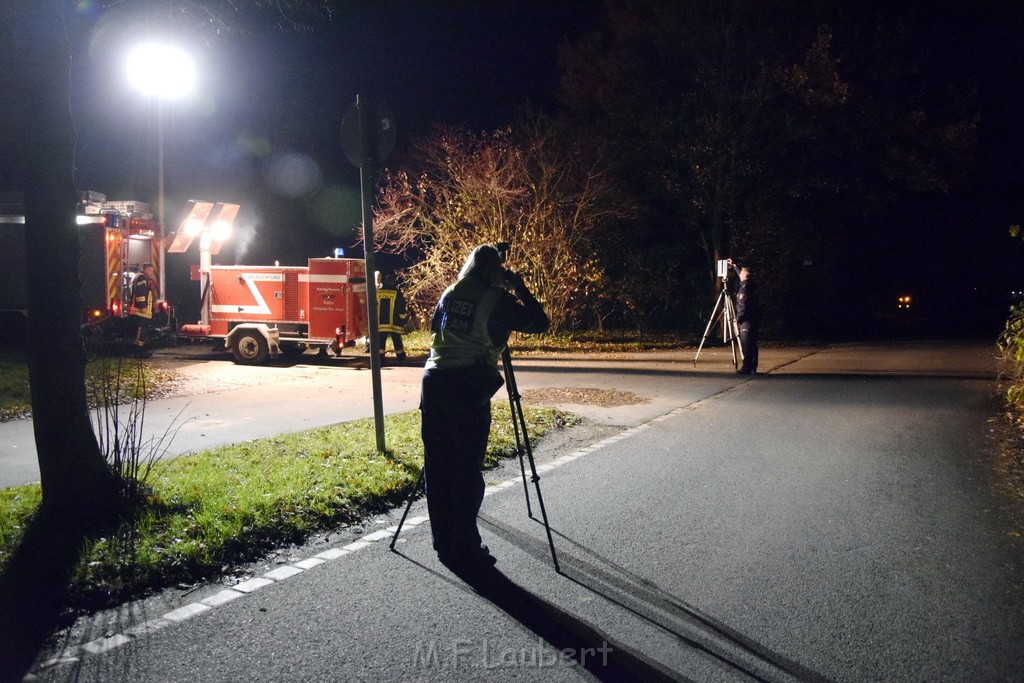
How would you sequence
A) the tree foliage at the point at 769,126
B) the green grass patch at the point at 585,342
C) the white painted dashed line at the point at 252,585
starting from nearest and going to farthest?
the white painted dashed line at the point at 252,585 < the green grass patch at the point at 585,342 < the tree foliage at the point at 769,126

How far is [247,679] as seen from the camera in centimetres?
379

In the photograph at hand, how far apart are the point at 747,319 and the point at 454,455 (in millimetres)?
12306

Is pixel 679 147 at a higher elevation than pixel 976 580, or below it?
higher

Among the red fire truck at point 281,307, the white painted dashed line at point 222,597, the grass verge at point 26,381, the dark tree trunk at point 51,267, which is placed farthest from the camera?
the red fire truck at point 281,307

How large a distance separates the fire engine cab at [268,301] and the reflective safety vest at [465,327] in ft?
42.1

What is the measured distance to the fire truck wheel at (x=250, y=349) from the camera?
60.1 feet

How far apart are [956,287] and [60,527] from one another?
42227mm

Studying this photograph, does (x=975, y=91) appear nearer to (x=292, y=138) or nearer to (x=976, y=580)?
(x=292, y=138)

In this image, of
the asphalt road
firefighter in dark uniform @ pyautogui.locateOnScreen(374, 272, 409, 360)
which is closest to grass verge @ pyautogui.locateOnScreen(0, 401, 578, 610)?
the asphalt road

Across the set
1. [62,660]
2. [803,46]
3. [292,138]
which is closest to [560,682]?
[62,660]

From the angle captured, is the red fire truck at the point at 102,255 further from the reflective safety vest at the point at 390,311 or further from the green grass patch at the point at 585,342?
the green grass patch at the point at 585,342

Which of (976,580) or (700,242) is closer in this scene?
(976,580)

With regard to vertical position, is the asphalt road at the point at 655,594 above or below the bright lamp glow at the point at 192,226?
below

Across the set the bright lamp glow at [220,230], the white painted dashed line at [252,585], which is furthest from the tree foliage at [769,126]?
the white painted dashed line at [252,585]
